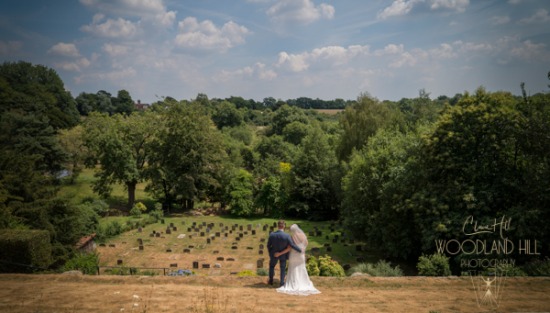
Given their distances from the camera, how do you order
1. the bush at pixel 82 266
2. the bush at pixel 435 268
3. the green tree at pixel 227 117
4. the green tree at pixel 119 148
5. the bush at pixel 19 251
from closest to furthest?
the bush at pixel 19 251 → the bush at pixel 435 268 → the bush at pixel 82 266 → the green tree at pixel 119 148 → the green tree at pixel 227 117

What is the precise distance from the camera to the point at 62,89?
Answer: 6350cm

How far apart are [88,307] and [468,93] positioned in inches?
728

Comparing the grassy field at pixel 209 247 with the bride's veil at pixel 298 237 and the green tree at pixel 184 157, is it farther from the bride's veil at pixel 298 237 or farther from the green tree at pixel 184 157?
the bride's veil at pixel 298 237

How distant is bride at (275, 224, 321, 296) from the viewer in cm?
860

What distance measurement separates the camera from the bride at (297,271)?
8.60 meters

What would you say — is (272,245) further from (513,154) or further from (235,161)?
(235,161)

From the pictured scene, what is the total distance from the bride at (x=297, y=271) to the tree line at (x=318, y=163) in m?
9.34

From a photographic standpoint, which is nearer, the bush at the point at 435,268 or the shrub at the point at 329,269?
the bush at the point at 435,268

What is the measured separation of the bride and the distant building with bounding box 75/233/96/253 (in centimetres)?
1743

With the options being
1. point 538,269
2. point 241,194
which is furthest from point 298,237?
point 241,194

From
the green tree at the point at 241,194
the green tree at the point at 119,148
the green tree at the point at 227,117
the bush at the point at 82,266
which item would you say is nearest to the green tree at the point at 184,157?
the green tree at the point at 119,148

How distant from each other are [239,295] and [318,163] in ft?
98.3

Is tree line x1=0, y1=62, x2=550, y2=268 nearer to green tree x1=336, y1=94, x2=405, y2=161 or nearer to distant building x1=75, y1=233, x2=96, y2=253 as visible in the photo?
green tree x1=336, y1=94, x2=405, y2=161

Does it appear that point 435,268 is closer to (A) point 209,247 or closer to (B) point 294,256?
(B) point 294,256
